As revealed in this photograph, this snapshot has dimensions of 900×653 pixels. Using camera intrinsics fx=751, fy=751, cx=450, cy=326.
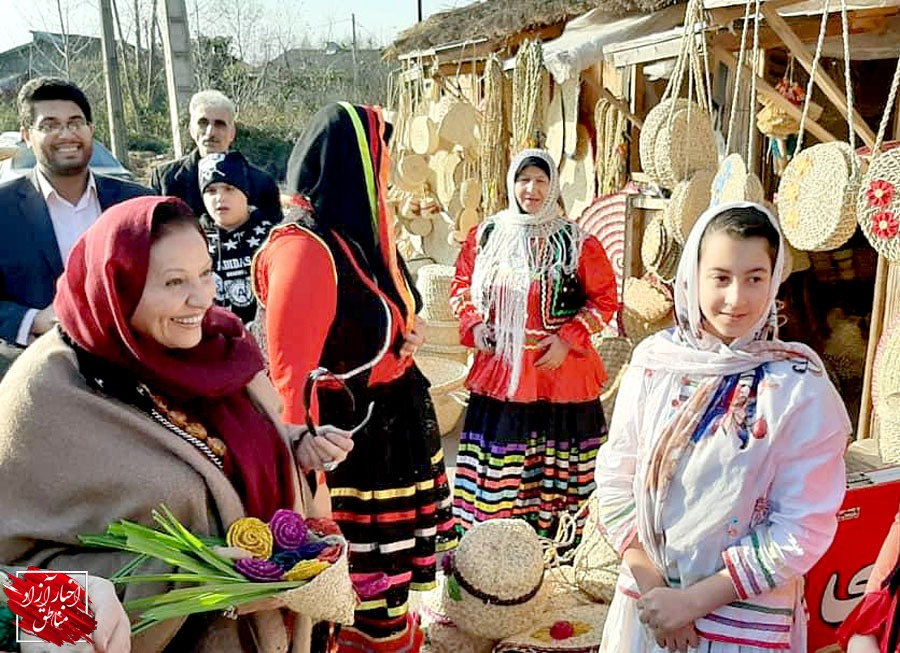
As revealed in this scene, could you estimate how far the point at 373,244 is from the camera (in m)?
2.12

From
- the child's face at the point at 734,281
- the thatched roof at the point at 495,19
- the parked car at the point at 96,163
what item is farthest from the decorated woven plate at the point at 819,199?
the parked car at the point at 96,163

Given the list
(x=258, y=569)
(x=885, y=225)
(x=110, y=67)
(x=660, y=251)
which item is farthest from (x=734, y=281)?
(x=110, y=67)

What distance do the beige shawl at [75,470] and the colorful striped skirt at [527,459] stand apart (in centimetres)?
199

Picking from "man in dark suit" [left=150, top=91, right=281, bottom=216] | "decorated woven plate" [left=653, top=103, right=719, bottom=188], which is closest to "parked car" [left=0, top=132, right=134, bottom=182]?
"man in dark suit" [left=150, top=91, right=281, bottom=216]

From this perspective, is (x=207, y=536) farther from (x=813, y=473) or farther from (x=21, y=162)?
(x=21, y=162)

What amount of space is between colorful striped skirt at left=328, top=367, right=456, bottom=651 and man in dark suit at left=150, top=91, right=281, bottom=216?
1.64 meters

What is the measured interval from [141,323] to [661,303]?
380cm

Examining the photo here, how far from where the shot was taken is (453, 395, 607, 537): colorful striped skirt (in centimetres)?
318

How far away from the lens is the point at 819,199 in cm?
234

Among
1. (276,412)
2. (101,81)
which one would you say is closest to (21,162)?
(276,412)

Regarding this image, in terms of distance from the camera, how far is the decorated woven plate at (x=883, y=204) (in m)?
2.06

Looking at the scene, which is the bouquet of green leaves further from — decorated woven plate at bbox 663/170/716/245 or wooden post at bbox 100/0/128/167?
wooden post at bbox 100/0/128/167

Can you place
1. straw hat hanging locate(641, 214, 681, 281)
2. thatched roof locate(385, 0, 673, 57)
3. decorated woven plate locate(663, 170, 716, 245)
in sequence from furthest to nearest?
thatched roof locate(385, 0, 673, 57) → straw hat hanging locate(641, 214, 681, 281) → decorated woven plate locate(663, 170, 716, 245)

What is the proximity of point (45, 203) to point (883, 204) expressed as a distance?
8.50ft
